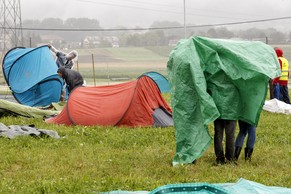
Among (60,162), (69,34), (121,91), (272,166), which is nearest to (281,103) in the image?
(121,91)

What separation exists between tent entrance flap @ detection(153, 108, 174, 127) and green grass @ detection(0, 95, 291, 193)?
0.46m

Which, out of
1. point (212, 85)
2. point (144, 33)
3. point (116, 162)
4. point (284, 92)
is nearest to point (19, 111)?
point (116, 162)

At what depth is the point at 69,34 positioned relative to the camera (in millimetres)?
68312

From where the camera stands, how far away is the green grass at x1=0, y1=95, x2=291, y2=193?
541 cm

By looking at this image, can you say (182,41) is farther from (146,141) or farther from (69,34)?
(69,34)

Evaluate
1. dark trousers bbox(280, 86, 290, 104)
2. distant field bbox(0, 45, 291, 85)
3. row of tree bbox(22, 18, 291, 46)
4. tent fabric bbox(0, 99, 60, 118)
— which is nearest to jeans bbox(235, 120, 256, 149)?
tent fabric bbox(0, 99, 60, 118)

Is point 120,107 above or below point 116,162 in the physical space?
below

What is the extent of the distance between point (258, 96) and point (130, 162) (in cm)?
173

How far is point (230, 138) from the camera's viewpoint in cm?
654

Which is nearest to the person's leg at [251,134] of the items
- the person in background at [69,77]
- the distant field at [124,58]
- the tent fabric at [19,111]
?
the tent fabric at [19,111]

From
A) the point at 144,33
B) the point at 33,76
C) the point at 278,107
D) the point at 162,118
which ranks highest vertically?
the point at 162,118

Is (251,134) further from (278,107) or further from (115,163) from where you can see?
(278,107)

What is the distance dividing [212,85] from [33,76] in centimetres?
947

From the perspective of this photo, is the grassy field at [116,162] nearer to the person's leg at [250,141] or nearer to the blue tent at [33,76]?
the person's leg at [250,141]
